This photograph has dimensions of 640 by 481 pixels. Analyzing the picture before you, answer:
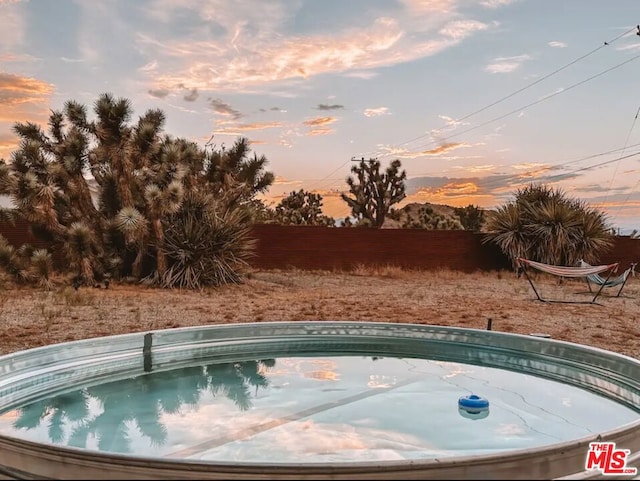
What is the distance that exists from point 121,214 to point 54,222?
184 cm

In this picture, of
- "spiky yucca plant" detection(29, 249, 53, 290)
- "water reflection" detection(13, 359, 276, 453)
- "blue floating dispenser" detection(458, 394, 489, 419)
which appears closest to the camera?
"water reflection" detection(13, 359, 276, 453)

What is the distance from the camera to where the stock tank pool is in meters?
2.20

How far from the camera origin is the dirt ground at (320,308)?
798cm

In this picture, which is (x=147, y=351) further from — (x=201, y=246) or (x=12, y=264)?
(x=12, y=264)

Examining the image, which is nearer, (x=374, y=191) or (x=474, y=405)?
(x=474, y=405)

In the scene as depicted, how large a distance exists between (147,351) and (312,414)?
6.77 feet

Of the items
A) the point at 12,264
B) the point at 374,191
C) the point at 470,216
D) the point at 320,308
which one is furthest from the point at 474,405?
the point at 470,216

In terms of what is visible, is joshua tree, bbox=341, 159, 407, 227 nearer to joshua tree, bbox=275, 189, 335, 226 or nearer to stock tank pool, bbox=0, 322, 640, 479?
joshua tree, bbox=275, 189, 335, 226

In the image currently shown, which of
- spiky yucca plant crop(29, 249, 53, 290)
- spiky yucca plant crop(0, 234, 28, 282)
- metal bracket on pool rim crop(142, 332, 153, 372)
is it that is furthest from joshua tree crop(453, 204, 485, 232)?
metal bracket on pool rim crop(142, 332, 153, 372)

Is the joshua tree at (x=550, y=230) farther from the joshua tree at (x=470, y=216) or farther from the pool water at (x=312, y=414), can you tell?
the joshua tree at (x=470, y=216)

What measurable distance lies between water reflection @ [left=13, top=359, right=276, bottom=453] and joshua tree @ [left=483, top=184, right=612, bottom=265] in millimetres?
13947

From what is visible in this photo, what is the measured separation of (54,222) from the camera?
13641 mm

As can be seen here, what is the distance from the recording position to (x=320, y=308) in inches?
403

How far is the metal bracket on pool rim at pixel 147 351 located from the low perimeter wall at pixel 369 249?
40.6 feet
